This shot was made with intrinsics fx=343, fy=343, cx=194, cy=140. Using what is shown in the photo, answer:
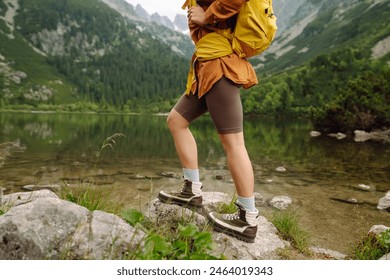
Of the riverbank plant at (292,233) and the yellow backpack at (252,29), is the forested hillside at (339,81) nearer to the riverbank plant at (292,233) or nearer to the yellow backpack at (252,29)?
the riverbank plant at (292,233)

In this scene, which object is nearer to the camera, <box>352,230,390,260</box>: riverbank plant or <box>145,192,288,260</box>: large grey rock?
<box>145,192,288,260</box>: large grey rock

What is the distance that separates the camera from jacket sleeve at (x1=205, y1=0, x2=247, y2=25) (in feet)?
10.9

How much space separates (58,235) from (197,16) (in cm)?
254

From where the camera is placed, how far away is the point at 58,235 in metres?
2.71

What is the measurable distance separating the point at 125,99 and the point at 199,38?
17381 centimetres

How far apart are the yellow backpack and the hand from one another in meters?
0.19

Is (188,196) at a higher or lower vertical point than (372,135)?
higher

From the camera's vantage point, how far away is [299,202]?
1081 centimetres

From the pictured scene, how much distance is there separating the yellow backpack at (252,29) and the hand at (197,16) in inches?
7.6

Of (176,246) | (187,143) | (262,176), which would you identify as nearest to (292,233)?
(187,143)

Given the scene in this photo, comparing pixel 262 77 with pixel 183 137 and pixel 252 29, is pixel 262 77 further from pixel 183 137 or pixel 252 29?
pixel 252 29

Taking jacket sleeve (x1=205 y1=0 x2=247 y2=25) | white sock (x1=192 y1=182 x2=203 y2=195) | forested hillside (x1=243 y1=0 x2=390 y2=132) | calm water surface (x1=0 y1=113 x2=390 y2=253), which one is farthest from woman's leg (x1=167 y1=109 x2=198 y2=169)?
forested hillside (x1=243 y1=0 x2=390 y2=132)

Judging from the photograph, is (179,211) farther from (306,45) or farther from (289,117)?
(306,45)

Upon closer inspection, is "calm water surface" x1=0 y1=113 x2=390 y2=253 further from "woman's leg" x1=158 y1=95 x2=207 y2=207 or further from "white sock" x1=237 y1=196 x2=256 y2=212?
"white sock" x1=237 y1=196 x2=256 y2=212
